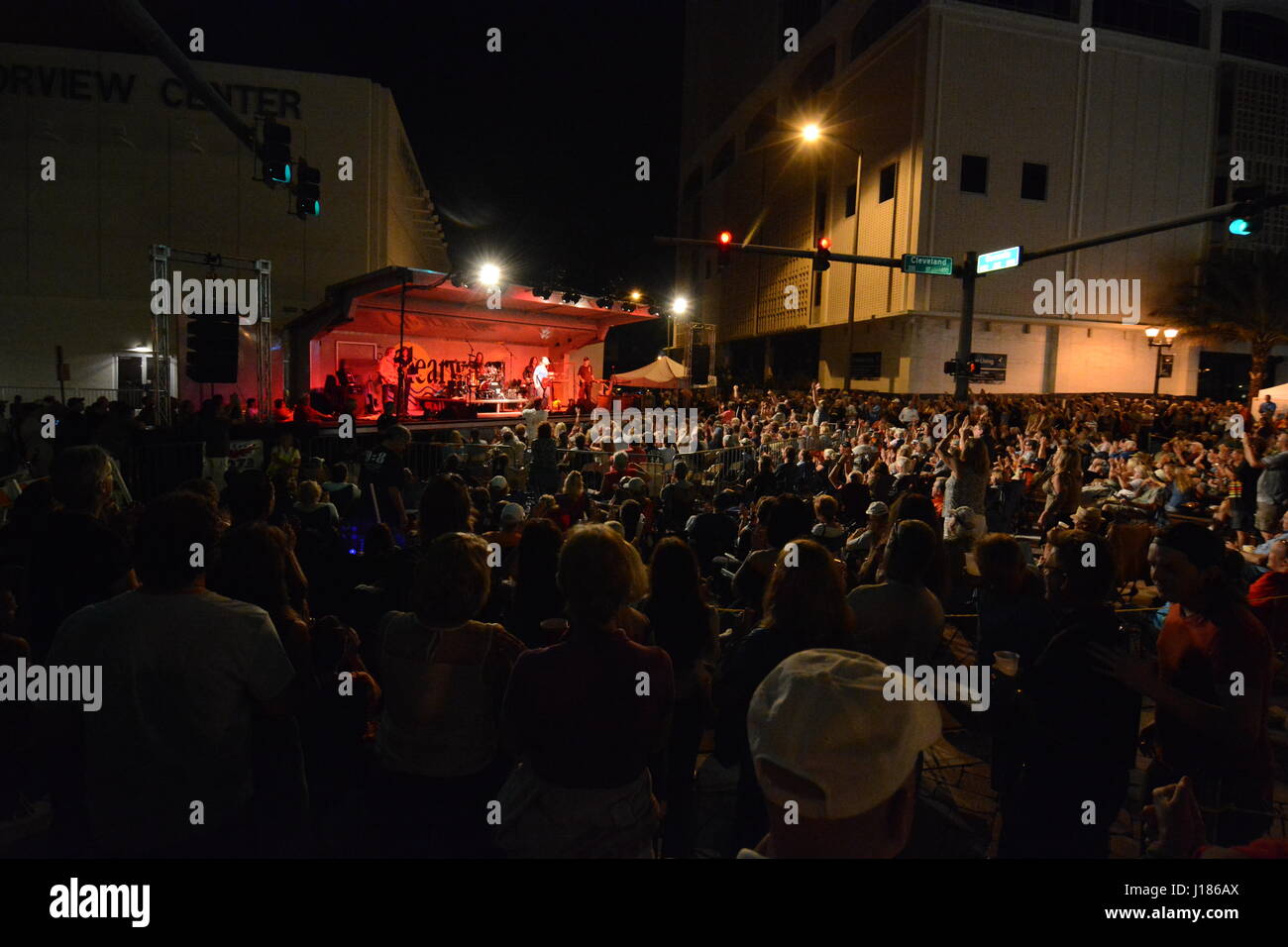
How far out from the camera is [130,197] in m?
24.3

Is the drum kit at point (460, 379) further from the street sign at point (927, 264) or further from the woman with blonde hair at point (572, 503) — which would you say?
the woman with blonde hair at point (572, 503)

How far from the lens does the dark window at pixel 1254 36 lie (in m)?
28.9

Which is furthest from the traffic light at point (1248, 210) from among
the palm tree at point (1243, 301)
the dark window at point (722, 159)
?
the dark window at point (722, 159)

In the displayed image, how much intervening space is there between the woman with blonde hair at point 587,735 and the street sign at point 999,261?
13312 millimetres

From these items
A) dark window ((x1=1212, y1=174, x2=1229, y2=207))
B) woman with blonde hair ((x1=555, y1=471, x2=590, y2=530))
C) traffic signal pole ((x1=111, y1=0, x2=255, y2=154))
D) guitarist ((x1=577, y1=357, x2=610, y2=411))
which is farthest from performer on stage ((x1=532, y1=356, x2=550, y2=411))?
dark window ((x1=1212, y1=174, x2=1229, y2=207))

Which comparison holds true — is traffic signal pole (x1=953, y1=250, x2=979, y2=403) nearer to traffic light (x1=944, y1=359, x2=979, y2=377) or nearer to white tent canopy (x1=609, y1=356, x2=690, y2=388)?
traffic light (x1=944, y1=359, x2=979, y2=377)

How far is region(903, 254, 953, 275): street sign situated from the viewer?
565 inches

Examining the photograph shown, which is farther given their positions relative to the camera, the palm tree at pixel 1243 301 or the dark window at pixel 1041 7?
the palm tree at pixel 1243 301

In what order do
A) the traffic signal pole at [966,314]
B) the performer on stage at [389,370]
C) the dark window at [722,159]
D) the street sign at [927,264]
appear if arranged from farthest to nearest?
the dark window at [722,159] → the performer on stage at [389,370] → the traffic signal pole at [966,314] → the street sign at [927,264]

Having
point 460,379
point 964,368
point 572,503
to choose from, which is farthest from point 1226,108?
point 572,503

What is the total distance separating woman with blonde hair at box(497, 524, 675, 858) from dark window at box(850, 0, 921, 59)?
98.1ft

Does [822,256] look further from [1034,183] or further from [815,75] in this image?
[815,75]

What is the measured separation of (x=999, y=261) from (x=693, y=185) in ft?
132

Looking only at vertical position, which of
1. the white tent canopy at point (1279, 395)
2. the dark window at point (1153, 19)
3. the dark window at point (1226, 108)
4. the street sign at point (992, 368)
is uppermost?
the dark window at point (1153, 19)
